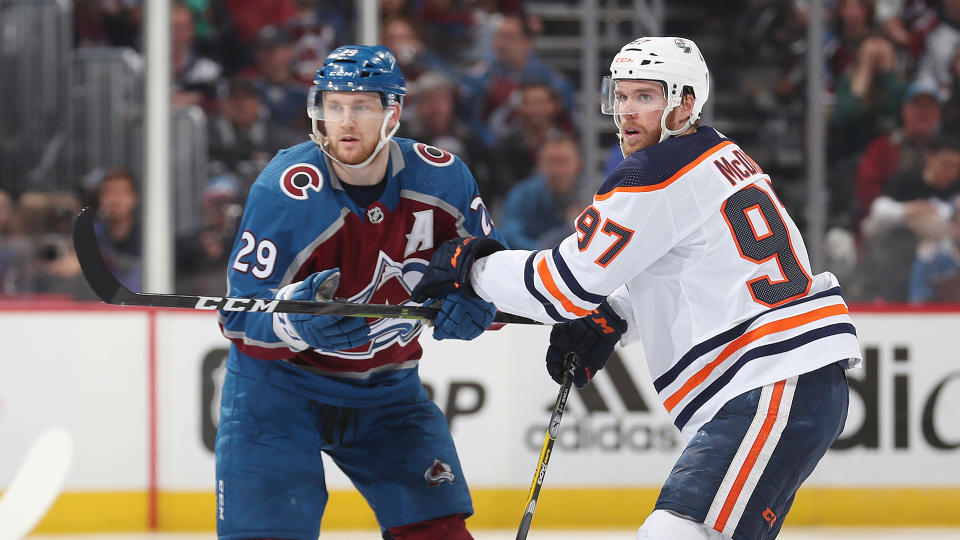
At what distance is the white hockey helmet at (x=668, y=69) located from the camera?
2.33 m

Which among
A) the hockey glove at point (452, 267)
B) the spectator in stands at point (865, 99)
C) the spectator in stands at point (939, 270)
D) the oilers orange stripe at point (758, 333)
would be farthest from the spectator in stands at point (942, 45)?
the hockey glove at point (452, 267)

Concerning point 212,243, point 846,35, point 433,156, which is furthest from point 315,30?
point 433,156

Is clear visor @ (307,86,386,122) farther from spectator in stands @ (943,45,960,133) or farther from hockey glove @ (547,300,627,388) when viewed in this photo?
spectator in stands @ (943,45,960,133)

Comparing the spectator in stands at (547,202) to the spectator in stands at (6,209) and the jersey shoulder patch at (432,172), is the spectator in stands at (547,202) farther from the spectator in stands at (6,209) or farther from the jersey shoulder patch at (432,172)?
the jersey shoulder patch at (432,172)

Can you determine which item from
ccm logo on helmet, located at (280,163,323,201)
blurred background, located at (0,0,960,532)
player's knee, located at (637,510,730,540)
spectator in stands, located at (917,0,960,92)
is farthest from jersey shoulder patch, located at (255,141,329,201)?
spectator in stands, located at (917,0,960,92)

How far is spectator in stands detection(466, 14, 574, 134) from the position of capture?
211 inches

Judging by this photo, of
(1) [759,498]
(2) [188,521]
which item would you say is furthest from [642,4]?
(1) [759,498]

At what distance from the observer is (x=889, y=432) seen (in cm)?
457

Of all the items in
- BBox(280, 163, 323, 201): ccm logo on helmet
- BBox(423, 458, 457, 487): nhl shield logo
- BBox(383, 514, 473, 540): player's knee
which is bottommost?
BBox(383, 514, 473, 540): player's knee

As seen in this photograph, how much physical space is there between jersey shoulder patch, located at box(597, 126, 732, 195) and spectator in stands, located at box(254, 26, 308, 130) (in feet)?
10.4

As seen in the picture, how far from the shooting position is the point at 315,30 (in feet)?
17.6

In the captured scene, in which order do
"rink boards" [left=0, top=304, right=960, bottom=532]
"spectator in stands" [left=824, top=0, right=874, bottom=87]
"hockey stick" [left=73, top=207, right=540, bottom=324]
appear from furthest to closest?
"spectator in stands" [left=824, top=0, right=874, bottom=87]
"rink boards" [left=0, top=304, right=960, bottom=532]
"hockey stick" [left=73, top=207, right=540, bottom=324]

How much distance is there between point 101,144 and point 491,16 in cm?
172

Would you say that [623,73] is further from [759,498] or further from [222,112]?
[222,112]
